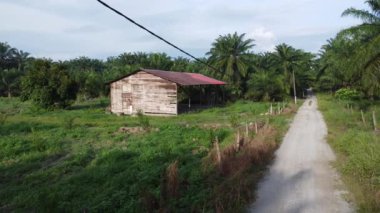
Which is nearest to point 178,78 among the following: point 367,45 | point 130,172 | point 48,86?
point 48,86

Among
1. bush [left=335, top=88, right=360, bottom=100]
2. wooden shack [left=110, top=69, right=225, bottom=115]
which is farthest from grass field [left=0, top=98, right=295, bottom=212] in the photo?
bush [left=335, top=88, right=360, bottom=100]

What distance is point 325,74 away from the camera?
57938 millimetres

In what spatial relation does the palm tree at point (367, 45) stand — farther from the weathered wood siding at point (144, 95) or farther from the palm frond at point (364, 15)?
the weathered wood siding at point (144, 95)

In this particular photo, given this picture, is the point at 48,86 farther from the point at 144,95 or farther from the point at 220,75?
the point at 220,75

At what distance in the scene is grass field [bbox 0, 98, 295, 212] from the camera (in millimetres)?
8398

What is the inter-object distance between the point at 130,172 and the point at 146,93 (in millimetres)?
22718

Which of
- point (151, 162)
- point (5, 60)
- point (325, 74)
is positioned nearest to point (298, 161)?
point (151, 162)

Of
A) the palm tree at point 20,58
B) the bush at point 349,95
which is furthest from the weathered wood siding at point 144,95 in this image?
the palm tree at point 20,58

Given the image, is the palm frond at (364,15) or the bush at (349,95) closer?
the palm frond at (364,15)

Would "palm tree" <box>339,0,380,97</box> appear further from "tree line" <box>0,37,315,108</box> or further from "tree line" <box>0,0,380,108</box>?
"tree line" <box>0,37,315,108</box>

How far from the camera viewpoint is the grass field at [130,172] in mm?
8398

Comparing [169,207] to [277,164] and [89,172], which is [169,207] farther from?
[277,164]

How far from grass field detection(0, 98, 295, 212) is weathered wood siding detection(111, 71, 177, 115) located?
476 inches

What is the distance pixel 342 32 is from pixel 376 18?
89.4 inches
